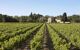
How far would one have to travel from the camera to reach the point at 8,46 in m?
12.8

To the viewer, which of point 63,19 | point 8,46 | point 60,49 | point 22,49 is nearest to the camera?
point 60,49

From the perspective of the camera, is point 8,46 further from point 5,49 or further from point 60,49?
point 60,49

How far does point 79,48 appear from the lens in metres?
13.6

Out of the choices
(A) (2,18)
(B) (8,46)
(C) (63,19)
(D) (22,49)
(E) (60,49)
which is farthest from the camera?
(C) (63,19)

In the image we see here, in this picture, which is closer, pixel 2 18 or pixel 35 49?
pixel 35 49

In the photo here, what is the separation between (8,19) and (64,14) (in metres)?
44.5

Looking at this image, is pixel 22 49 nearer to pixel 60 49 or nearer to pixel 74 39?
pixel 60 49

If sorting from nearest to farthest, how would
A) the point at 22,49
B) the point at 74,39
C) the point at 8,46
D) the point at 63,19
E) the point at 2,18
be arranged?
the point at 8,46 → the point at 22,49 → the point at 74,39 → the point at 2,18 → the point at 63,19

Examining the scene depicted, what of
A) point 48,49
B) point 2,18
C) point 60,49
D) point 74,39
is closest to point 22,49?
point 48,49

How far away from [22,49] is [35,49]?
1.81 meters

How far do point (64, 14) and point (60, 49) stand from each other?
12201cm

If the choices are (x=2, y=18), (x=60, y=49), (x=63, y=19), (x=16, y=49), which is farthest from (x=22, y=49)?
(x=63, y=19)

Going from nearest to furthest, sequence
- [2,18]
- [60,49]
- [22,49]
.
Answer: [60,49]
[22,49]
[2,18]

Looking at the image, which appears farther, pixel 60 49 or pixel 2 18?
pixel 2 18
